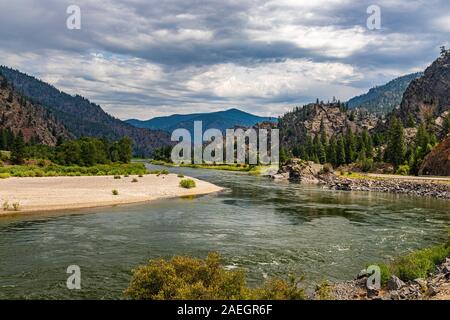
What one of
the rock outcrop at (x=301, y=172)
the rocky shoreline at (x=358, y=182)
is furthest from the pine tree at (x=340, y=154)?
the rock outcrop at (x=301, y=172)

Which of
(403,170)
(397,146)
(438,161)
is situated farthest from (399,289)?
(397,146)

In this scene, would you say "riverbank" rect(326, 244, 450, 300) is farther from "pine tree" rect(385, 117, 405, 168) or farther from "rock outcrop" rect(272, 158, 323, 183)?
"pine tree" rect(385, 117, 405, 168)

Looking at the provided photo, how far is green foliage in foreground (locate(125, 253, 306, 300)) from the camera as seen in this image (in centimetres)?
1555

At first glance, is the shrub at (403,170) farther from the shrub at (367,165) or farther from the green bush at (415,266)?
the green bush at (415,266)

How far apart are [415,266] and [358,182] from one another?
266 feet

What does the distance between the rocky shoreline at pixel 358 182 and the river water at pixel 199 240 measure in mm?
27410

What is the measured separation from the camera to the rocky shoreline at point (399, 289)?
759 inches

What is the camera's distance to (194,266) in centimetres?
1762

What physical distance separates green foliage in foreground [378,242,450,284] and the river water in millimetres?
2710

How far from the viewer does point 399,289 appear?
2084 centimetres

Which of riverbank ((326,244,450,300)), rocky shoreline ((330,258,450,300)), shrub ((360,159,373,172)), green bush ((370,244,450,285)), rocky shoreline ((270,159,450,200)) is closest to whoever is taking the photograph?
rocky shoreline ((330,258,450,300))

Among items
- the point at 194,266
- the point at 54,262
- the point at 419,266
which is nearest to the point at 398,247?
the point at 419,266

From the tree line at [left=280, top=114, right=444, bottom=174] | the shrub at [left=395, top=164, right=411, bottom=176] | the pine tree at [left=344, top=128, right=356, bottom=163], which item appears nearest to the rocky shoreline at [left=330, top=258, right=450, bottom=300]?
the shrub at [left=395, top=164, right=411, bottom=176]
